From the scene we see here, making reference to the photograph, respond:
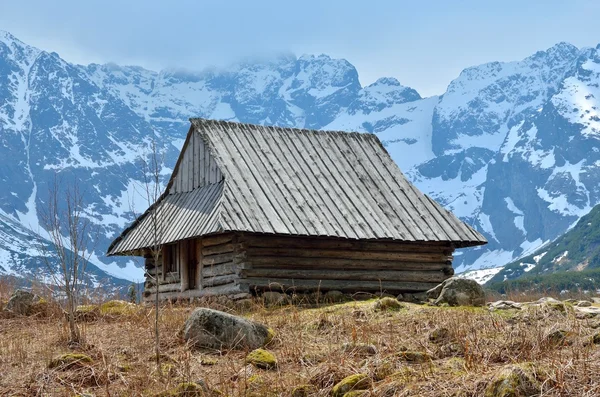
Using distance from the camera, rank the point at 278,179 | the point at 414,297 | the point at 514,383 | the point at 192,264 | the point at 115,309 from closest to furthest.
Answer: the point at 514,383
the point at 115,309
the point at 414,297
the point at 278,179
the point at 192,264

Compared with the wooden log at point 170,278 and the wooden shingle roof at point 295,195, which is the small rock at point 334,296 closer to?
the wooden shingle roof at point 295,195

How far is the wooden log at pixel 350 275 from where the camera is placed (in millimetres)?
22984

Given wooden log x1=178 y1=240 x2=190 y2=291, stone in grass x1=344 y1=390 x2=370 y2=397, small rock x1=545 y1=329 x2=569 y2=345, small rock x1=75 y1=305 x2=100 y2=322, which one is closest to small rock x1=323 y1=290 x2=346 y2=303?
wooden log x1=178 y1=240 x2=190 y2=291

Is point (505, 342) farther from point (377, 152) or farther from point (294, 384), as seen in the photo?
point (377, 152)

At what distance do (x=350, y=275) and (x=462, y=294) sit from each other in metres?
5.51

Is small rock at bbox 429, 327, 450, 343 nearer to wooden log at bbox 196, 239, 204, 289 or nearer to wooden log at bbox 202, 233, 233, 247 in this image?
wooden log at bbox 202, 233, 233, 247

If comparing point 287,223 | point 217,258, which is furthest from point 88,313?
point 287,223

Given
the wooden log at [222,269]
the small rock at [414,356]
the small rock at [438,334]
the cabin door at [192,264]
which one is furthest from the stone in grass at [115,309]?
the small rock at [414,356]

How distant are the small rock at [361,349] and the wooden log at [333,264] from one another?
1090 centimetres

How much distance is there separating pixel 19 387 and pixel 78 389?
0.66 metres

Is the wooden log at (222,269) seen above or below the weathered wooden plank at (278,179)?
A: below

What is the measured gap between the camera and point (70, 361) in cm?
1179

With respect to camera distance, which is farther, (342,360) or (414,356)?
(414,356)

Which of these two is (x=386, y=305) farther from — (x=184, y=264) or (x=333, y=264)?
(x=184, y=264)
